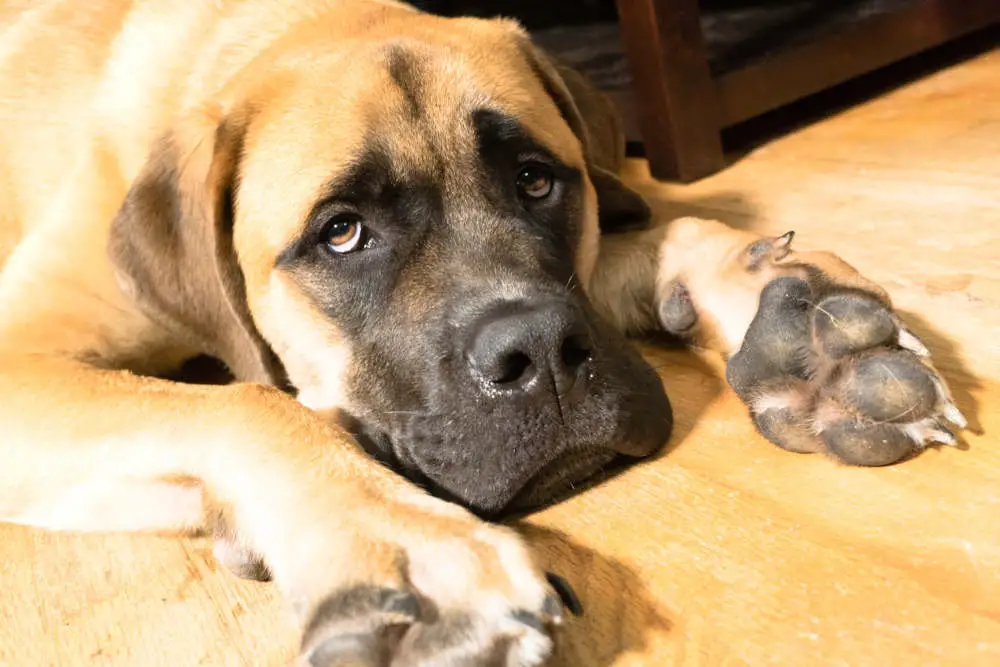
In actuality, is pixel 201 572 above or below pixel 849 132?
above

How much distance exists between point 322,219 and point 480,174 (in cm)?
28

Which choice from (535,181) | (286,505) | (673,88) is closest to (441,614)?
(286,505)

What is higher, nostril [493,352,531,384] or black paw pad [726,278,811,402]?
nostril [493,352,531,384]

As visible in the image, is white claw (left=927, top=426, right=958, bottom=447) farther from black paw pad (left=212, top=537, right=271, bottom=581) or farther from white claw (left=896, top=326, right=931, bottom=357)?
black paw pad (left=212, top=537, right=271, bottom=581)

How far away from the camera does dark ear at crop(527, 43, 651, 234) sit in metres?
2.04

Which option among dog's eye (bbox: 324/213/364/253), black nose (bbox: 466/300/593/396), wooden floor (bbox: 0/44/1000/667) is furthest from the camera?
dog's eye (bbox: 324/213/364/253)

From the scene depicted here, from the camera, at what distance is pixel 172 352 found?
193 cm

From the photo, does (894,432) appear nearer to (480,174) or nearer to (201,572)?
Result: (480,174)

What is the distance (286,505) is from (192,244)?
641 mm

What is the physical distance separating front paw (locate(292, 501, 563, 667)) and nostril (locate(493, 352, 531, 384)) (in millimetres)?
288

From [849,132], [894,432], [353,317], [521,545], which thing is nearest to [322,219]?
[353,317]

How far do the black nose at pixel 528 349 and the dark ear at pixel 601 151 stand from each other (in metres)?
0.80

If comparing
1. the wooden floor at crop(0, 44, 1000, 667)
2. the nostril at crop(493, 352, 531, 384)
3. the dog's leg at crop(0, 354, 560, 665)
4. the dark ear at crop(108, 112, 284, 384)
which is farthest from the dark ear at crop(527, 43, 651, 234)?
the dog's leg at crop(0, 354, 560, 665)

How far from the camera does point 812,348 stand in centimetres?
142
